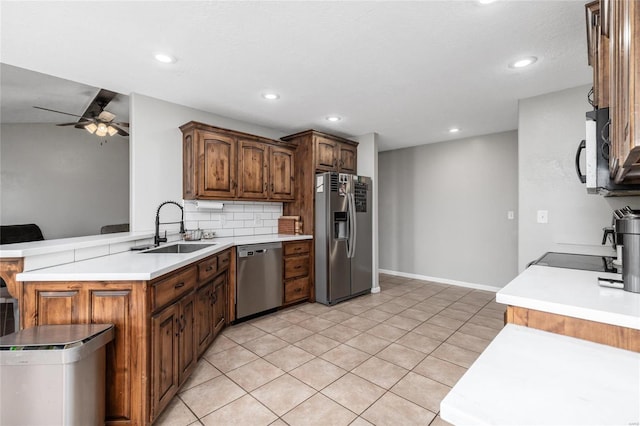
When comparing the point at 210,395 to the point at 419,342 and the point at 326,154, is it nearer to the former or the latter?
the point at 419,342

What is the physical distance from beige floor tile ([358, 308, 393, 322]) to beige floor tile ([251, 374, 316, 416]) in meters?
1.47

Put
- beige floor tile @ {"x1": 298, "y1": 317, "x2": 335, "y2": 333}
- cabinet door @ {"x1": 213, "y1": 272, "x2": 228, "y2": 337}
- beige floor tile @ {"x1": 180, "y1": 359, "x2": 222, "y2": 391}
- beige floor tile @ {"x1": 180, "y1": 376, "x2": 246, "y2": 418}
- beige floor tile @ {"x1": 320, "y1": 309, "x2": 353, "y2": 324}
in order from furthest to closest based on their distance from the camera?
beige floor tile @ {"x1": 320, "y1": 309, "x2": 353, "y2": 324}
beige floor tile @ {"x1": 298, "y1": 317, "x2": 335, "y2": 333}
cabinet door @ {"x1": 213, "y1": 272, "x2": 228, "y2": 337}
beige floor tile @ {"x1": 180, "y1": 359, "x2": 222, "y2": 391}
beige floor tile @ {"x1": 180, "y1": 376, "x2": 246, "y2": 418}

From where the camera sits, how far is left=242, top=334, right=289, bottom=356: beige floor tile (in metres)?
2.52

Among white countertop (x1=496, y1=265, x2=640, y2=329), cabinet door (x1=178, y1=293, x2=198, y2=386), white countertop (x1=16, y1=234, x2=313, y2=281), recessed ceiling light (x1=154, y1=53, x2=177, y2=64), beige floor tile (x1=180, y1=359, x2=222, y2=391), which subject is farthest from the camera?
recessed ceiling light (x1=154, y1=53, x2=177, y2=64)

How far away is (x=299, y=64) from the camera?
90.9 inches

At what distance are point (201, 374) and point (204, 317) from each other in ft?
1.40

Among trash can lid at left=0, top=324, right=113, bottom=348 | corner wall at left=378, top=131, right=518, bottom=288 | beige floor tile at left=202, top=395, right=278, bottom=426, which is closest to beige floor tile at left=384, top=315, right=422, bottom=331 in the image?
beige floor tile at left=202, top=395, right=278, bottom=426

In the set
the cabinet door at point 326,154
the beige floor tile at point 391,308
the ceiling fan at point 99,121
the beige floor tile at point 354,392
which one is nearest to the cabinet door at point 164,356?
the beige floor tile at point 354,392

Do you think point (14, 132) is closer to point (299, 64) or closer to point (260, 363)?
point (299, 64)

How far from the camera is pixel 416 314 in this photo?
11.3ft

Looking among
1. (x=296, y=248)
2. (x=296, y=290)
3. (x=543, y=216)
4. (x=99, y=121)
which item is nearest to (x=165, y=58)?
(x=99, y=121)

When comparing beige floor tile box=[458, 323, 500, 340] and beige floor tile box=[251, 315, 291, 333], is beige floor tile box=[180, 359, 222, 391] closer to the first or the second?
beige floor tile box=[251, 315, 291, 333]

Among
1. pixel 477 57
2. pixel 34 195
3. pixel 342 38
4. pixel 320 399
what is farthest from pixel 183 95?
pixel 34 195

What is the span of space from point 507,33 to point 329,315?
312cm
